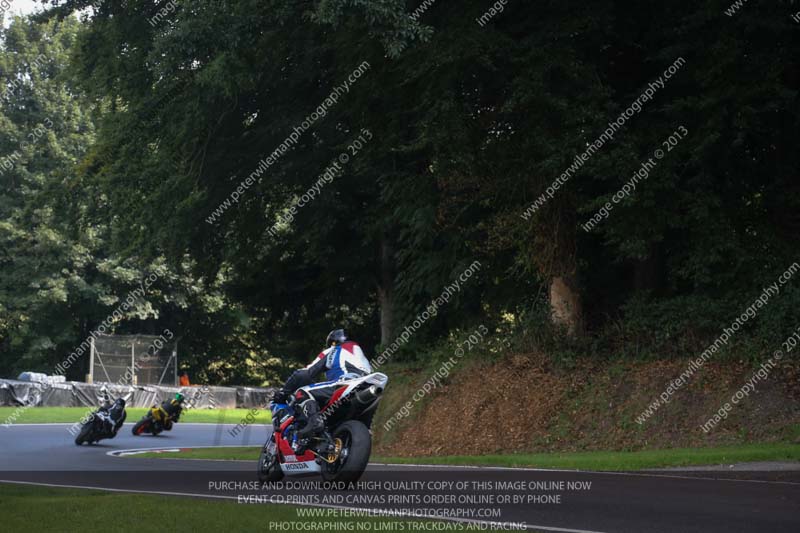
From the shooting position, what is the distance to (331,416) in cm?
1175

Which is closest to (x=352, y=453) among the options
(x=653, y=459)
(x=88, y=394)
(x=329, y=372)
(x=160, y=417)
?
(x=329, y=372)

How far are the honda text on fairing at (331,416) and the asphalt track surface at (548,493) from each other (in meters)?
0.31

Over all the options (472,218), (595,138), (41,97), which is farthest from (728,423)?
(41,97)

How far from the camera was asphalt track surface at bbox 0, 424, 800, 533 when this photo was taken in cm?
881

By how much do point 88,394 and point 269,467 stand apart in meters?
36.5

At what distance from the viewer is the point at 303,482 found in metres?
12.7

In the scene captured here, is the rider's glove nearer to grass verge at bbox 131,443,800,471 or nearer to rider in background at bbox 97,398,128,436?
grass verge at bbox 131,443,800,471

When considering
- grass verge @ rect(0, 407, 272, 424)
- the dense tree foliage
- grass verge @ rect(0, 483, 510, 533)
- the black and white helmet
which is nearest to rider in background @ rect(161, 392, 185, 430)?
the dense tree foliage

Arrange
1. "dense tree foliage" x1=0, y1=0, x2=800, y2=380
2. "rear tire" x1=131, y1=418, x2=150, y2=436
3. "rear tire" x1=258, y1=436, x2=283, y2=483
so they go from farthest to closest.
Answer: "rear tire" x1=131, y1=418, x2=150, y2=436
"dense tree foliage" x1=0, y1=0, x2=800, y2=380
"rear tire" x1=258, y1=436, x2=283, y2=483

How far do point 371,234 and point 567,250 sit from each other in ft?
21.9

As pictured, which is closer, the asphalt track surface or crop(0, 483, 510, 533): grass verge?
crop(0, 483, 510, 533): grass verge

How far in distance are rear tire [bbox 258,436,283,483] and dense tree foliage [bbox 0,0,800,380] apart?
7.98 metres

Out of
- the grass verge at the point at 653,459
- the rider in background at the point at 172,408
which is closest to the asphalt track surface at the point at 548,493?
the grass verge at the point at 653,459

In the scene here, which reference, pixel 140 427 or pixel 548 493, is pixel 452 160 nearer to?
pixel 548 493
